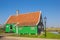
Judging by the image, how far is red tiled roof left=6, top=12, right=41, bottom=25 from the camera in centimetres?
4288

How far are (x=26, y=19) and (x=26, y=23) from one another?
2.26 m

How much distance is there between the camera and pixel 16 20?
50531 millimetres

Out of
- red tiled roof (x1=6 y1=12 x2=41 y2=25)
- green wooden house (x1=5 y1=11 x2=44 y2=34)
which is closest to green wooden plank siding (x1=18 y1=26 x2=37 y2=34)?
green wooden house (x1=5 y1=11 x2=44 y2=34)

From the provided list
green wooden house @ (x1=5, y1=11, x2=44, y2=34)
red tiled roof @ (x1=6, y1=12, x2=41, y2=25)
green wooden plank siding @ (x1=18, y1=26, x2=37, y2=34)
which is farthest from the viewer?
red tiled roof @ (x1=6, y1=12, x2=41, y2=25)

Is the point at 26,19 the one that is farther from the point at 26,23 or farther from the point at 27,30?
the point at 27,30

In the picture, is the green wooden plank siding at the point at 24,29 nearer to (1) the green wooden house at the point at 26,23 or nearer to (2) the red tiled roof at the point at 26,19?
(1) the green wooden house at the point at 26,23

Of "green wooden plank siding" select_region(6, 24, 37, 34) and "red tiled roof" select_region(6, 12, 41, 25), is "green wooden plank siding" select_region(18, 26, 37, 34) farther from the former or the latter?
"red tiled roof" select_region(6, 12, 41, 25)

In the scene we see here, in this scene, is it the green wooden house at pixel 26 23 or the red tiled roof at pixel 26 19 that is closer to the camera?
the green wooden house at pixel 26 23

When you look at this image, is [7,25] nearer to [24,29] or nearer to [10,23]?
[10,23]

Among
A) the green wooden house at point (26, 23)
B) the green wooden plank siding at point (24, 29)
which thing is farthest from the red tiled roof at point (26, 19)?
the green wooden plank siding at point (24, 29)

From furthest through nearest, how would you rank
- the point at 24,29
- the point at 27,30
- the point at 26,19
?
the point at 26,19
the point at 24,29
the point at 27,30

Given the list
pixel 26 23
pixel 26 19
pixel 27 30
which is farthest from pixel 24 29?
pixel 26 19

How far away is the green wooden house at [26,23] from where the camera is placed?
138 ft

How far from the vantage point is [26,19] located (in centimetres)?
4650
